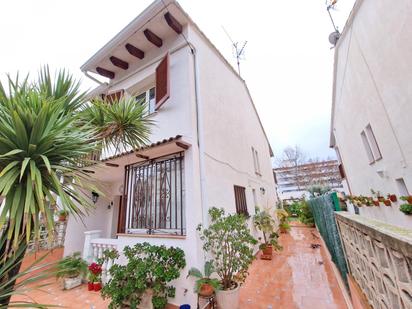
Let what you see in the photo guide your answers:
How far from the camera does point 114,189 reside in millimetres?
7484

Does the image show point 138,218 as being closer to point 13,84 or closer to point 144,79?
point 13,84

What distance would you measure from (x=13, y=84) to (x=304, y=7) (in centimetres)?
937

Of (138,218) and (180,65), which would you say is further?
(180,65)

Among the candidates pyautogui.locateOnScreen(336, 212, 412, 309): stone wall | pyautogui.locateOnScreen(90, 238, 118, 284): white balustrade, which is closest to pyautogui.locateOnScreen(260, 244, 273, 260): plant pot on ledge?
pyautogui.locateOnScreen(90, 238, 118, 284): white balustrade

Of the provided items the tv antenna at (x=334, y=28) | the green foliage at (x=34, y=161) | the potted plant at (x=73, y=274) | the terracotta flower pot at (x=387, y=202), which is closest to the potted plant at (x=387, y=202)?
the terracotta flower pot at (x=387, y=202)

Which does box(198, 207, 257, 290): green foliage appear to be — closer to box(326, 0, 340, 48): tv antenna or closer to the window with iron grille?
the window with iron grille

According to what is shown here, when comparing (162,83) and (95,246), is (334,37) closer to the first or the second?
(162,83)

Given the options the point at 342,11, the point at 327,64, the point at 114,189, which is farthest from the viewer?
the point at 327,64

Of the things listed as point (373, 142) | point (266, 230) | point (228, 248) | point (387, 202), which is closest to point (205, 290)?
point (228, 248)

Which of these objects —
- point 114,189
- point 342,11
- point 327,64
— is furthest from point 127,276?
point 327,64

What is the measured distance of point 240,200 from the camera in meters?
6.55

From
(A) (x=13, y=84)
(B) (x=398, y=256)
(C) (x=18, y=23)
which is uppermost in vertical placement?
(C) (x=18, y=23)

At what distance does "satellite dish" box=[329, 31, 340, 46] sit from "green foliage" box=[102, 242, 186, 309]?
12.8 metres

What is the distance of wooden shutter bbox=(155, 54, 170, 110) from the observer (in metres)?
5.14
